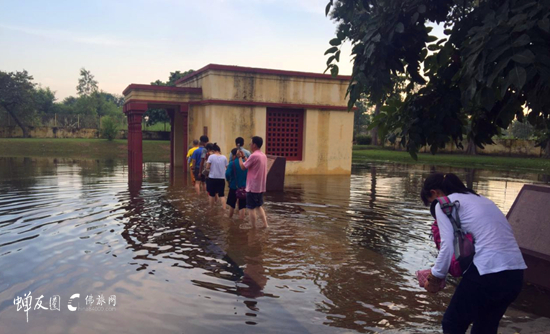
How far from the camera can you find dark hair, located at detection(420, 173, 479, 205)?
3.44 metres

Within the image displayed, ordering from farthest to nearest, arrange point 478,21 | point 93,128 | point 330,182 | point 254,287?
1. point 93,128
2. point 330,182
3. point 254,287
4. point 478,21

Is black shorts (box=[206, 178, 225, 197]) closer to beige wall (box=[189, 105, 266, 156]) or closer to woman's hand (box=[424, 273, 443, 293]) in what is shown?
woman's hand (box=[424, 273, 443, 293])

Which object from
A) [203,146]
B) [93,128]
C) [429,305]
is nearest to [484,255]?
[429,305]

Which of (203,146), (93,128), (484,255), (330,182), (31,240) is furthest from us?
(93,128)

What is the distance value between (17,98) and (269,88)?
33.4 metres

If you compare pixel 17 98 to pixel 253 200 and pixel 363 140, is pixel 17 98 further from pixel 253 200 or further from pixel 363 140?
pixel 253 200

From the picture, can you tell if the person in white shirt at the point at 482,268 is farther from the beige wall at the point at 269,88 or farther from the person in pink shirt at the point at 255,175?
the beige wall at the point at 269,88

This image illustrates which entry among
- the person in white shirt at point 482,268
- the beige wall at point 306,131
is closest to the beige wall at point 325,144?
the beige wall at point 306,131

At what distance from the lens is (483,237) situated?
10.5 ft

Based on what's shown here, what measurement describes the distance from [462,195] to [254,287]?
3034 mm

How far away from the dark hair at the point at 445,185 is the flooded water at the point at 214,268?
1.73m

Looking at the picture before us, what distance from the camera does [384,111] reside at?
5738mm

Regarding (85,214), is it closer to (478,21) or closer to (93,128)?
(478,21)

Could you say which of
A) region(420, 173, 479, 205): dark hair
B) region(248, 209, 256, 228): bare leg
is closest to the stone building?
region(248, 209, 256, 228): bare leg
